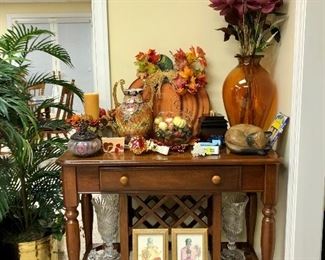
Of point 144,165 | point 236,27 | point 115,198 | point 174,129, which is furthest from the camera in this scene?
point 115,198

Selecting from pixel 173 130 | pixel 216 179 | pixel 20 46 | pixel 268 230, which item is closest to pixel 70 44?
pixel 20 46

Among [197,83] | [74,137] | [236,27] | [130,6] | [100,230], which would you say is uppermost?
[130,6]

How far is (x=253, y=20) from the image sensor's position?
5.05ft

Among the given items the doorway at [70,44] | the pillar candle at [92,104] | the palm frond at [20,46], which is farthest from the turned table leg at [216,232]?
the doorway at [70,44]

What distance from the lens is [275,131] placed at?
1462 millimetres

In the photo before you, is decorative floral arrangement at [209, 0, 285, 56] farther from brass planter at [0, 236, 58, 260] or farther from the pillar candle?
brass planter at [0, 236, 58, 260]

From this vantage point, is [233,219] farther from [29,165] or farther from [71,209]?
[29,165]

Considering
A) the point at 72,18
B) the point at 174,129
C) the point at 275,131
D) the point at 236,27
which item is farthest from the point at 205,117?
the point at 72,18

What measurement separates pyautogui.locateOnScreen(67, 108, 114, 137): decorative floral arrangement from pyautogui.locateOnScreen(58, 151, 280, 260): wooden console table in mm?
154

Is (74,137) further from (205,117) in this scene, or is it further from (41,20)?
(41,20)

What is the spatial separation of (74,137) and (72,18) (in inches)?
231

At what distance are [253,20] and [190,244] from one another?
3.41 ft

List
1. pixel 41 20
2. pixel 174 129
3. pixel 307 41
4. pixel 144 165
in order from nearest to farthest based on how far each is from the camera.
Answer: pixel 307 41
pixel 144 165
pixel 174 129
pixel 41 20

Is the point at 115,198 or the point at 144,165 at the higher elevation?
the point at 144,165
